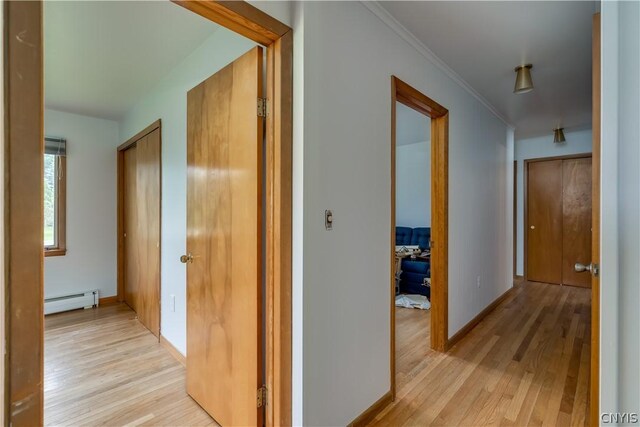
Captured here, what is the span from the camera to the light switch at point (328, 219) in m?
1.44

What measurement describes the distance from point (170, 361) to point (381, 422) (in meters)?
1.63

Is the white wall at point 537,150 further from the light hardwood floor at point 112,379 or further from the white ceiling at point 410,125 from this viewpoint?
the light hardwood floor at point 112,379

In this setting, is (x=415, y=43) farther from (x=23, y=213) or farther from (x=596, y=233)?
(x=23, y=213)

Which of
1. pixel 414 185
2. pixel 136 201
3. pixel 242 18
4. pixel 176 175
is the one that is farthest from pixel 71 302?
pixel 414 185

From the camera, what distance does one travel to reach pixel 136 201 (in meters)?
3.35

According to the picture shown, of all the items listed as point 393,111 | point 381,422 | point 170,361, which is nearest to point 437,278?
point 381,422

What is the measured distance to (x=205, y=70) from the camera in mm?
2092

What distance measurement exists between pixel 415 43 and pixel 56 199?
411cm

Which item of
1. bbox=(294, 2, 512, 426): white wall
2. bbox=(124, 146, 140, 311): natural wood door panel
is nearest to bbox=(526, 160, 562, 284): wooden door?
bbox=(294, 2, 512, 426): white wall

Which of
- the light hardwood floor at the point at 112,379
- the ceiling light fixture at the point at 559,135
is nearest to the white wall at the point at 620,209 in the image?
the light hardwood floor at the point at 112,379

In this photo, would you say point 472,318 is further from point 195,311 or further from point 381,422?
point 195,311

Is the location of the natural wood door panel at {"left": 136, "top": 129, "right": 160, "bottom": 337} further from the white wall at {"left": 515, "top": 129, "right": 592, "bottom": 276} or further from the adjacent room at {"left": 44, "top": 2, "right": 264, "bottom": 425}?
the white wall at {"left": 515, "top": 129, "right": 592, "bottom": 276}

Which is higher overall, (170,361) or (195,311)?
(195,311)

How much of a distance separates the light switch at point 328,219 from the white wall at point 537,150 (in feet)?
15.8
